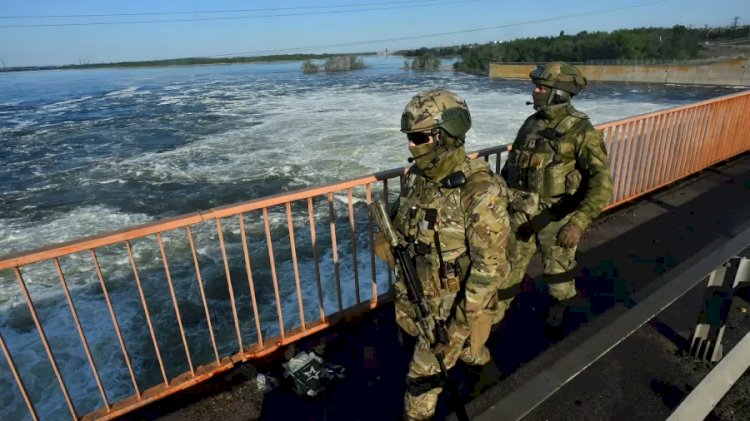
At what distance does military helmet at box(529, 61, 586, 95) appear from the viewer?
116 inches

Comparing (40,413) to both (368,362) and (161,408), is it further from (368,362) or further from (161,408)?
(368,362)

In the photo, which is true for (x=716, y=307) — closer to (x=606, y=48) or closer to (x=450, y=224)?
(x=450, y=224)

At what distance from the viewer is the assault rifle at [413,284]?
2166 mm

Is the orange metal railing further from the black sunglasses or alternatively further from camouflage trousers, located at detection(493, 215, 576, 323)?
the black sunglasses

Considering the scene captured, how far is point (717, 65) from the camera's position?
1484 inches

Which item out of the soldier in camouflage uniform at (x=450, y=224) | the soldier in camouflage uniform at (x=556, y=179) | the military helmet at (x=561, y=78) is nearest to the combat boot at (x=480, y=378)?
the soldier in camouflage uniform at (x=556, y=179)

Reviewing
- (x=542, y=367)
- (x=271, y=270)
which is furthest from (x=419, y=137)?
(x=271, y=270)

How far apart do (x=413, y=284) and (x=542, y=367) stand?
0.88 metres

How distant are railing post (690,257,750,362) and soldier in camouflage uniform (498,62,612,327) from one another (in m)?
0.75

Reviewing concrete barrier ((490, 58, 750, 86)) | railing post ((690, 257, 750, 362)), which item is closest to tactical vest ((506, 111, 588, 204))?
railing post ((690, 257, 750, 362))

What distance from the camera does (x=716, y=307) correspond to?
250cm

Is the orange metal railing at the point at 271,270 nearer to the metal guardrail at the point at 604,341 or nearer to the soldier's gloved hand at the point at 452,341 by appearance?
the soldier's gloved hand at the point at 452,341

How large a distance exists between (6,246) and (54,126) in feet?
62.7

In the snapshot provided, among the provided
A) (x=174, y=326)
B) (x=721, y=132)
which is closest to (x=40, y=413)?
(x=174, y=326)
